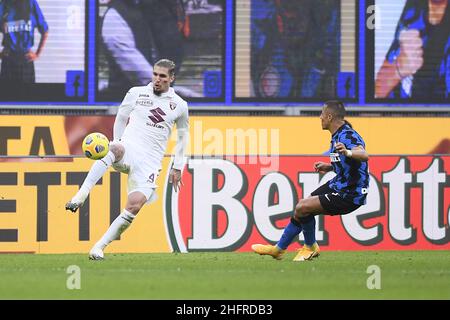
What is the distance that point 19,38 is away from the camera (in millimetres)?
17391

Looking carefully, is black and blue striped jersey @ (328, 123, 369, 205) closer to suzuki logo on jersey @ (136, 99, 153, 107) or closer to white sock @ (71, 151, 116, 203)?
suzuki logo on jersey @ (136, 99, 153, 107)

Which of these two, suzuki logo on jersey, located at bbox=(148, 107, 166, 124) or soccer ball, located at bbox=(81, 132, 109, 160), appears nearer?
soccer ball, located at bbox=(81, 132, 109, 160)

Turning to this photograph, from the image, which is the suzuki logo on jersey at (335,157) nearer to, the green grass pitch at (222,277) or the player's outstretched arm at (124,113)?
the green grass pitch at (222,277)

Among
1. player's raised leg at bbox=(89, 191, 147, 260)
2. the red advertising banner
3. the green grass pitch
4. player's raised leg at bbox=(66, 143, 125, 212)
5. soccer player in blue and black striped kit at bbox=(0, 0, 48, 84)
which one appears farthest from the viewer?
soccer player in blue and black striped kit at bbox=(0, 0, 48, 84)

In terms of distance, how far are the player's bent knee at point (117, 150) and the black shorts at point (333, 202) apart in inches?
81.1

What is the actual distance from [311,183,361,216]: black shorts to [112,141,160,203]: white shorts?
175 centimetres

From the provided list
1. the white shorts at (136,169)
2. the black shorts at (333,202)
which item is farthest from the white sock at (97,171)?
the black shorts at (333,202)

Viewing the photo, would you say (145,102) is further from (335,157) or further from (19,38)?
(19,38)

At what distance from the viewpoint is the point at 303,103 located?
59.3ft

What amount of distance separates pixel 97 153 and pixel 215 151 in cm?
536

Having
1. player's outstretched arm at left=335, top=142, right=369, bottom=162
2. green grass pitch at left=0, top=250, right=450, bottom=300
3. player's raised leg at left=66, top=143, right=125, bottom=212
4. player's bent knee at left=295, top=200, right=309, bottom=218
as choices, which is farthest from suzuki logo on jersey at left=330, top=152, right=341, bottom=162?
player's raised leg at left=66, top=143, right=125, bottom=212

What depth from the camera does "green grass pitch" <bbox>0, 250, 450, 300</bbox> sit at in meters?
9.10
